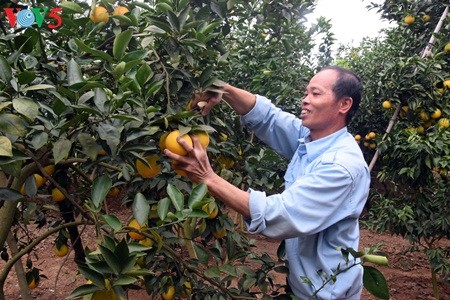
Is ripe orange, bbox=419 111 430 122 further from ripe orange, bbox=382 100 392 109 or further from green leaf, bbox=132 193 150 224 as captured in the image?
green leaf, bbox=132 193 150 224

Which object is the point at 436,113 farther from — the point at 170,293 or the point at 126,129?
the point at 126,129

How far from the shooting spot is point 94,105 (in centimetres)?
105

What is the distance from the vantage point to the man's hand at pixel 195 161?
1144 mm

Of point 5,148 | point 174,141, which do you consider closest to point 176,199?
point 174,141

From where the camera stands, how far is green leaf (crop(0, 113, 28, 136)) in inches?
34.4

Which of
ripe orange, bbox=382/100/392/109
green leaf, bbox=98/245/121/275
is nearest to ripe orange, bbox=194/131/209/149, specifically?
green leaf, bbox=98/245/121/275

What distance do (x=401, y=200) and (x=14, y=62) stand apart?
320 centimetres

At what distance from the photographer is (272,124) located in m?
1.89

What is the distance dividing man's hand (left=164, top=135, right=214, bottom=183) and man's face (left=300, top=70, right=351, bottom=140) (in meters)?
0.52

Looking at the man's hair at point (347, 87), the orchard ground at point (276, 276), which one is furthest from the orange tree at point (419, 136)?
the man's hair at point (347, 87)

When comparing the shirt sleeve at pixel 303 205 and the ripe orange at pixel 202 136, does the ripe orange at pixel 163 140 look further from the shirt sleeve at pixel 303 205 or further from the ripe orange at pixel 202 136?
the shirt sleeve at pixel 303 205

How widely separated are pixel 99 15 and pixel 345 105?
2.94 ft

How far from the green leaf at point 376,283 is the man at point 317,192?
0.21 m

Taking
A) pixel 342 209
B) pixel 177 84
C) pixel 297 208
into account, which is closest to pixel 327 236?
pixel 342 209
